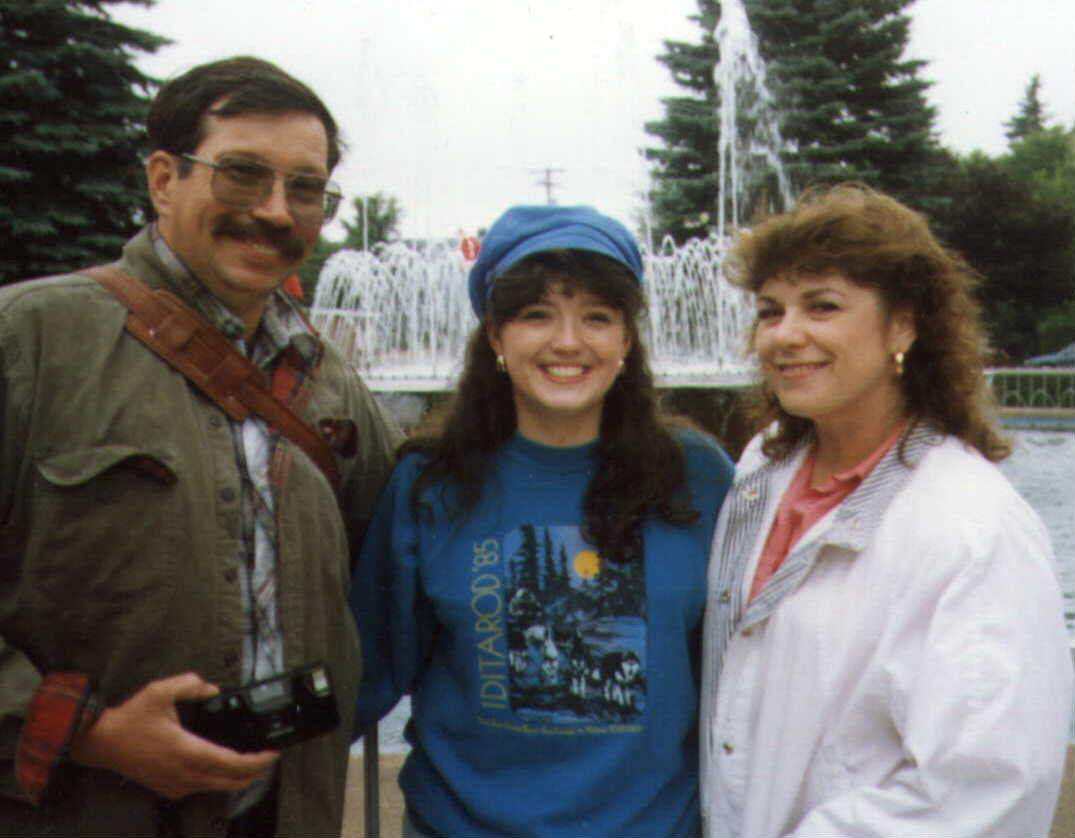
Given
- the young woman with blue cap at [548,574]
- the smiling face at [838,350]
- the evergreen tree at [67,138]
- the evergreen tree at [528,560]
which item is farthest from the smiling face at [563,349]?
the evergreen tree at [67,138]

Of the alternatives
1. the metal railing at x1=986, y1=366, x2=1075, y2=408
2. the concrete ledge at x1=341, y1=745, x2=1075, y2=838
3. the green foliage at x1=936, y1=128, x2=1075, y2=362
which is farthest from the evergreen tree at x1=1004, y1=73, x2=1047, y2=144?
the concrete ledge at x1=341, y1=745, x2=1075, y2=838

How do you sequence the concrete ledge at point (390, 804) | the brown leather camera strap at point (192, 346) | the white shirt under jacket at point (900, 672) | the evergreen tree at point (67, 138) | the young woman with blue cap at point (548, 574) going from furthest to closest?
the evergreen tree at point (67, 138)
the concrete ledge at point (390, 804)
the young woman with blue cap at point (548, 574)
the brown leather camera strap at point (192, 346)
the white shirt under jacket at point (900, 672)

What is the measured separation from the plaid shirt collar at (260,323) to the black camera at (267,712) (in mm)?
670

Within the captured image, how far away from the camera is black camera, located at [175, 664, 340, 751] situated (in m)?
1.81

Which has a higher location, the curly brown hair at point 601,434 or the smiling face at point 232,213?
the smiling face at point 232,213

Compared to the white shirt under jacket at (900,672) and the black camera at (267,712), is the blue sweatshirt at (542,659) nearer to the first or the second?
the white shirt under jacket at (900,672)

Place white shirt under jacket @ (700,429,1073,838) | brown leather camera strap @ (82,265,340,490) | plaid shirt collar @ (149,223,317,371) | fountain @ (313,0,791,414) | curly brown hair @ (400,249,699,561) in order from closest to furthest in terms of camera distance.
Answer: white shirt under jacket @ (700,429,1073,838) < brown leather camera strap @ (82,265,340,490) < plaid shirt collar @ (149,223,317,371) < curly brown hair @ (400,249,699,561) < fountain @ (313,0,791,414)

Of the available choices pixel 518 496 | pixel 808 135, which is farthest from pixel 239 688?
pixel 808 135

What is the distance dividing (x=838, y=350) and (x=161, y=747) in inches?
55.8

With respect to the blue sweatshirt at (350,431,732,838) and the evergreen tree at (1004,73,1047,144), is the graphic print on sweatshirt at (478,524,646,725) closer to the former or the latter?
the blue sweatshirt at (350,431,732,838)

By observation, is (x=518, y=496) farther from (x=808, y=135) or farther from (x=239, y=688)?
(x=808, y=135)

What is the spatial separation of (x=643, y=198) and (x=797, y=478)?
83.8 feet

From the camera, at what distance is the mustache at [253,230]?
212cm

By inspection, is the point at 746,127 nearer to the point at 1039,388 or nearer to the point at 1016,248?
the point at 1039,388
